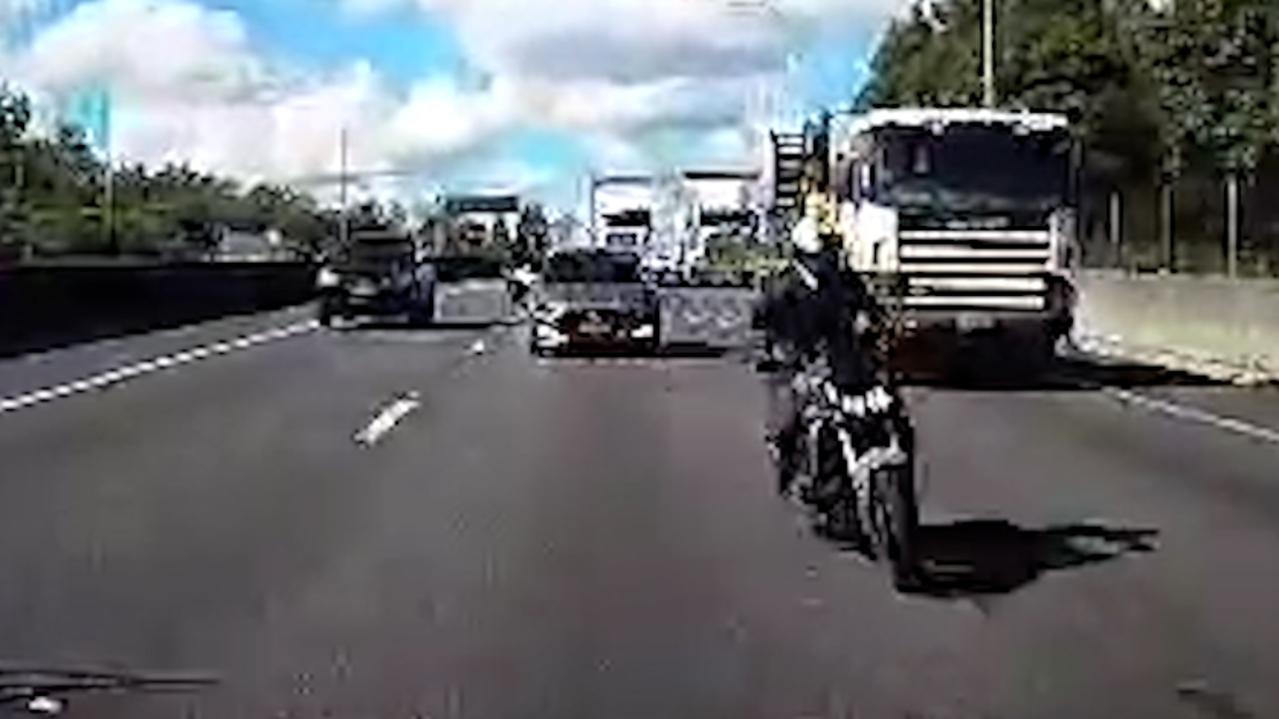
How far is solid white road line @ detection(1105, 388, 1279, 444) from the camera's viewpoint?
2364 centimetres

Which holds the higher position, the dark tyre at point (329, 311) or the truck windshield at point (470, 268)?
the truck windshield at point (470, 268)

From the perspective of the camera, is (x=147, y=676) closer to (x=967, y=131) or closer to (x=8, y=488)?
(x=8, y=488)

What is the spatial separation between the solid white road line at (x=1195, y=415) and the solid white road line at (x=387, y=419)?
7.40 m

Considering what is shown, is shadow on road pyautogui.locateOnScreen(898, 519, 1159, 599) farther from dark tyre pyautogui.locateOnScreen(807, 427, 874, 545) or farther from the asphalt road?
dark tyre pyautogui.locateOnScreen(807, 427, 874, 545)

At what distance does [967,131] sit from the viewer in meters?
31.0

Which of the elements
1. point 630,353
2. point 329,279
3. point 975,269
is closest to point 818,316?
point 975,269

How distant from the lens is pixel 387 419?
961 inches

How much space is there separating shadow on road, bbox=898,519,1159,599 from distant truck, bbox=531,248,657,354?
75.2 feet

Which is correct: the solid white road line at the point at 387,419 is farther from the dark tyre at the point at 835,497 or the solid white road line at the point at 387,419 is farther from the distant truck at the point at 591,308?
the distant truck at the point at 591,308

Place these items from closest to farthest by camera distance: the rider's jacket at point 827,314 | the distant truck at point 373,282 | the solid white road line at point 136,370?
the rider's jacket at point 827,314, the solid white road line at point 136,370, the distant truck at point 373,282

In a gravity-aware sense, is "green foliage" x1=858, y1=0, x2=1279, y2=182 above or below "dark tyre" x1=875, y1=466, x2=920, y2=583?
above

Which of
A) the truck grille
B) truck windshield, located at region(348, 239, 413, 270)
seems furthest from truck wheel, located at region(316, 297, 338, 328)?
the truck grille

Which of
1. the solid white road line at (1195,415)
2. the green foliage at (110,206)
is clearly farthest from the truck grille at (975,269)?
the green foliage at (110,206)

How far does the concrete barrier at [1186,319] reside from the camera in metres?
33.6
